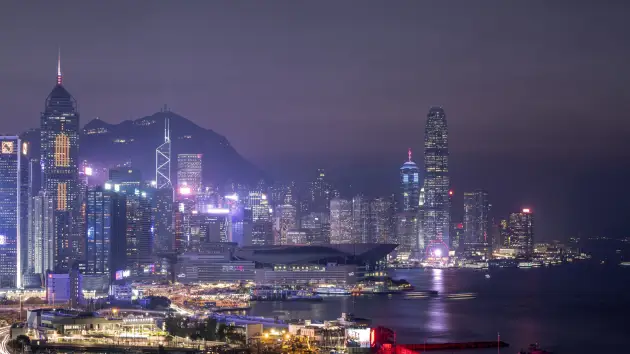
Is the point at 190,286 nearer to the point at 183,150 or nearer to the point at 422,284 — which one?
the point at 422,284

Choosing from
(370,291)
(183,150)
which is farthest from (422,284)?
(183,150)

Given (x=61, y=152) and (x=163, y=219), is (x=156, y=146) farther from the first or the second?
(x=61, y=152)

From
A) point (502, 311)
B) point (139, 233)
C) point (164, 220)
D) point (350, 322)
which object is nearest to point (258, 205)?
point (164, 220)

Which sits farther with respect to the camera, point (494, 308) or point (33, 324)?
point (494, 308)

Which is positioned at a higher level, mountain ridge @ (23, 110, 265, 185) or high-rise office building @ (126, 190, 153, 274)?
mountain ridge @ (23, 110, 265, 185)

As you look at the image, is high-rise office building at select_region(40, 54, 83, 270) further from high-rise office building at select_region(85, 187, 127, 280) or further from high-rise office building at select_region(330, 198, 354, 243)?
high-rise office building at select_region(330, 198, 354, 243)

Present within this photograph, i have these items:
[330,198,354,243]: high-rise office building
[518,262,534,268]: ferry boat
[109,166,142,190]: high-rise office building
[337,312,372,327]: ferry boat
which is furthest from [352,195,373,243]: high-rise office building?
[337,312,372,327]: ferry boat

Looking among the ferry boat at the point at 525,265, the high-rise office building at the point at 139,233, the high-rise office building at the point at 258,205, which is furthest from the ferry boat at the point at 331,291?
the ferry boat at the point at 525,265
